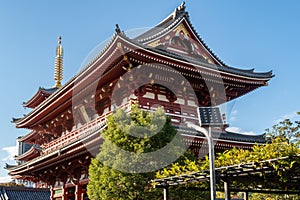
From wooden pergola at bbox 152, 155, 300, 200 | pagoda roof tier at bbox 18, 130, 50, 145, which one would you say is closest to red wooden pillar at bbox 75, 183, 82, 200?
pagoda roof tier at bbox 18, 130, 50, 145

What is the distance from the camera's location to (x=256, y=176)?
9656 millimetres

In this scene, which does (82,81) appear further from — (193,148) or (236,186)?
(236,186)

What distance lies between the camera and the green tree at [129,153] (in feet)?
44.1

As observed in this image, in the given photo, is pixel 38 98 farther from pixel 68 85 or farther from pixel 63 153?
pixel 63 153

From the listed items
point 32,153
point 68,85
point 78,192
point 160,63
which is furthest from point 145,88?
point 32,153

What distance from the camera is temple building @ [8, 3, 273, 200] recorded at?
17.5m

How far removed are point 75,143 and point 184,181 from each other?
29.6 ft

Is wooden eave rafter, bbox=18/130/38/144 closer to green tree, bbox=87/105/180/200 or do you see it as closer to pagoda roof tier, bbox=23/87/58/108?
pagoda roof tier, bbox=23/87/58/108

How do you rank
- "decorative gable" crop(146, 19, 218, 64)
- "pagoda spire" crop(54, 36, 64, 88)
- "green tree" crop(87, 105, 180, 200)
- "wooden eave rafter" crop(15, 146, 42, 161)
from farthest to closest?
"pagoda spire" crop(54, 36, 64, 88), "wooden eave rafter" crop(15, 146, 42, 161), "decorative gable" crop(146, 19, 218, 64), "green tree" crop(87, 105, 180, 200)

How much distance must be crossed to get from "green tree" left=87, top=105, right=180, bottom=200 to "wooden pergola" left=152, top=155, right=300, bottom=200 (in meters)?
2.65

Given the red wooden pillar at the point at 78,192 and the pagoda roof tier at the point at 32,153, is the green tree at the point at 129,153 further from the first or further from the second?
the pagoda roof tier at the point at 32,153

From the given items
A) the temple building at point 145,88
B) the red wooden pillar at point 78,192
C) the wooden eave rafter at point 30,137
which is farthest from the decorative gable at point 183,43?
the wooden eave rafter at point 30,137

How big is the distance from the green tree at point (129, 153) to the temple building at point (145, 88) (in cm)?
225

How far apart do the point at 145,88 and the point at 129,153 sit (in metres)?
5.71
